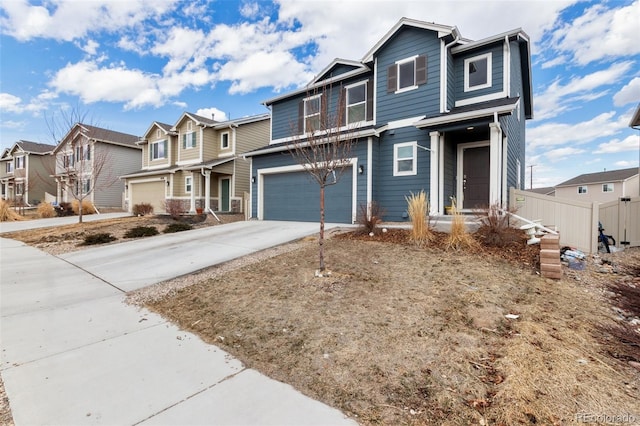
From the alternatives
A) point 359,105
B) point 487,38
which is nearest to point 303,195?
point 359,105

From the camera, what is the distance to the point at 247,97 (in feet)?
64.2

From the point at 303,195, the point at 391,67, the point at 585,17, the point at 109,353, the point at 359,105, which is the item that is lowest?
the point at 109,353

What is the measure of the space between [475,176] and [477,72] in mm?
3429

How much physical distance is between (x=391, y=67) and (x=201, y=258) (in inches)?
352

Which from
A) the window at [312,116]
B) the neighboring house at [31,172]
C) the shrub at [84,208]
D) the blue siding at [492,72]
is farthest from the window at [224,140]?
the neighboring house at [31,172]

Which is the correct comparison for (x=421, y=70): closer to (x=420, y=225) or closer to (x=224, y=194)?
(x=420, y=225)

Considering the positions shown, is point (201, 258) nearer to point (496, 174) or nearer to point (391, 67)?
point (496, 174)

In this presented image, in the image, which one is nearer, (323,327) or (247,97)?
(323,327)

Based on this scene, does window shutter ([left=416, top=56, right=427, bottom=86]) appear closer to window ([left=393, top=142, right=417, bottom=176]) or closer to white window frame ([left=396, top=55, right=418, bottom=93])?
white window frame ([left=396, top=55, right=418, bottom=93])

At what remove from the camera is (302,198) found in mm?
11883

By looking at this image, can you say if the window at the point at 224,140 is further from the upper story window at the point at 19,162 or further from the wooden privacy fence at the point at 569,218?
the upper story window at the point at 19,162

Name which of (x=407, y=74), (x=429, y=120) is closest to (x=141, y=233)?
(x=429, y=120)

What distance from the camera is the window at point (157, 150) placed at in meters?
20.7

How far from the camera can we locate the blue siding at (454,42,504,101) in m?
8.96
